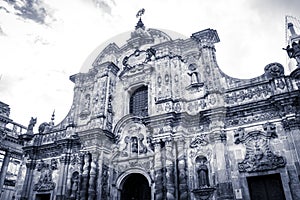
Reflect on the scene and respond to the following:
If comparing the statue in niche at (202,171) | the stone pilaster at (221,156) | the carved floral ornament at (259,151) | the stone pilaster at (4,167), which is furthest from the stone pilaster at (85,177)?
the stone pilaster at (4,167)

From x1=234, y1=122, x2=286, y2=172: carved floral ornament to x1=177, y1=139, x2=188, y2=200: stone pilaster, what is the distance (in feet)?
7.37

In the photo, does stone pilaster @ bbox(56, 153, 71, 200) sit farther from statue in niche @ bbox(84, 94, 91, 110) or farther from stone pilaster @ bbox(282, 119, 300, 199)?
stone pilaster @ bbox(282, 119, 300, 199)

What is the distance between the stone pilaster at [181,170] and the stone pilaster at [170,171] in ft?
0.95

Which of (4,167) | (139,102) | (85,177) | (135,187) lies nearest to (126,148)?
(135,187)

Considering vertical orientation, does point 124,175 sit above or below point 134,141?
below

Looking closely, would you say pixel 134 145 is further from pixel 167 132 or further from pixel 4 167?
pixel 4 167

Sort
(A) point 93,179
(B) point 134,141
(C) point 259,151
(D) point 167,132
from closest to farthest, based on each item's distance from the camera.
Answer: (C) point 259,151, (D) point 167,132, (A) point 93,179, (B) point 134,141

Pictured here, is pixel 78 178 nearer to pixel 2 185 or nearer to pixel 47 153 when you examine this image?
pixel 47 153

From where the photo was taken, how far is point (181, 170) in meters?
11.0

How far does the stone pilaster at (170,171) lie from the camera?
10.5 meters

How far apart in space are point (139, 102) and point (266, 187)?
25.6 feet

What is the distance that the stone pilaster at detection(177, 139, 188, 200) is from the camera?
412 inches

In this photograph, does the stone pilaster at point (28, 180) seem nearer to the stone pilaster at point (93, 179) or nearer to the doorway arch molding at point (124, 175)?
the stone pilaster at point (93, 179)

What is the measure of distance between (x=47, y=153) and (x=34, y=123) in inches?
103
